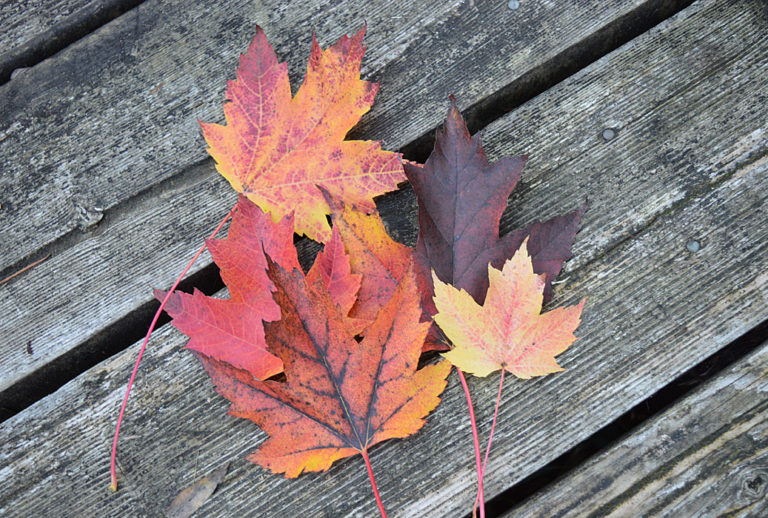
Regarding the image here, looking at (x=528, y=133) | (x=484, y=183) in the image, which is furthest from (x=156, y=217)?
(x=528, y=133)

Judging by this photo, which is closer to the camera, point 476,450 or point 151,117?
point 476,450

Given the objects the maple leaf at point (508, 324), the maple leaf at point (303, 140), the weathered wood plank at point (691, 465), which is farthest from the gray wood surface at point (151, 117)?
the weathered wood plank at point (691, 465)

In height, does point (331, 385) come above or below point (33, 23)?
below

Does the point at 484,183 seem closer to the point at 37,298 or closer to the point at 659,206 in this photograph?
the point at 659,206

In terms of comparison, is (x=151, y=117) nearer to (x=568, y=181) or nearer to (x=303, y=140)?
(x=303, y=140)

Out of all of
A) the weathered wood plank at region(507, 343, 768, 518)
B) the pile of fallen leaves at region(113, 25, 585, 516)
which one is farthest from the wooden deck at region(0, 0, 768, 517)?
the pile of fallen leaves at region(113, 25, 585, 516)

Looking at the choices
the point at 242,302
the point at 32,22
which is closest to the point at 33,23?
the point at 32,22

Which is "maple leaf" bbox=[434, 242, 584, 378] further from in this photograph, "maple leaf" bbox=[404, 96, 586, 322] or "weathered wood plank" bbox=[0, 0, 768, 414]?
"weathered wood plank" bbox=[0, 0, 768, 414]
